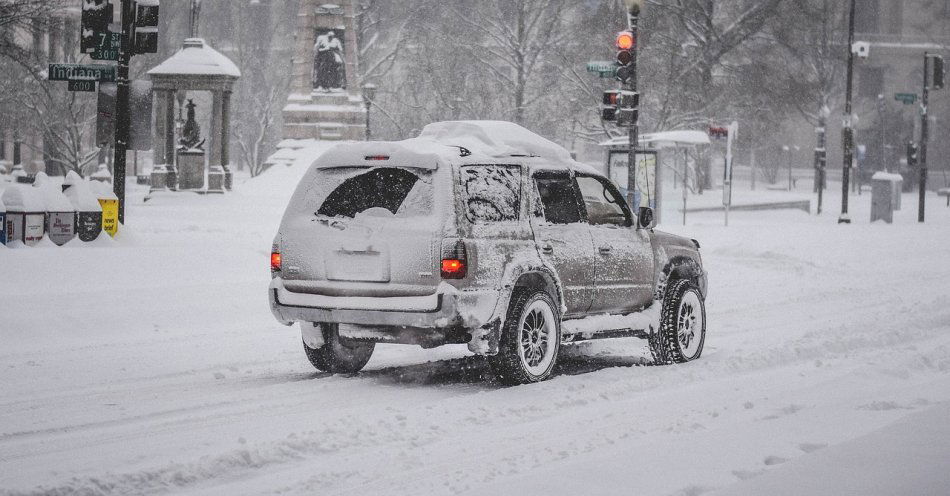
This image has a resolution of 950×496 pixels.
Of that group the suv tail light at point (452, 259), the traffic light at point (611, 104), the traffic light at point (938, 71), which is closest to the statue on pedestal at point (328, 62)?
the traffic light at point (938, 71)

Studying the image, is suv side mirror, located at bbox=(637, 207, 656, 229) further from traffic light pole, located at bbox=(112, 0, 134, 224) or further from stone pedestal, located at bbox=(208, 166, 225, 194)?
stone pedestal, located at bbox=(208, 166, 225, 194)

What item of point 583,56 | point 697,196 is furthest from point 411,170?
point 697,196

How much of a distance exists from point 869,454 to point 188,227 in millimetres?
18404

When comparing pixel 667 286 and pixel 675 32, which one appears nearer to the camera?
pixel 667 286

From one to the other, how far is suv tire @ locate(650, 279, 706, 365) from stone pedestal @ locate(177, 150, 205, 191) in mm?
27999

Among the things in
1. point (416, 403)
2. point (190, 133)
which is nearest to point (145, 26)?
point (416, 403)

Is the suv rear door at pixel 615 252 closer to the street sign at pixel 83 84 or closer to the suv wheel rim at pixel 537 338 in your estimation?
the suv wheel rim at pixel 537 338

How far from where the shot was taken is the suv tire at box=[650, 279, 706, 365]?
11023 millimetres

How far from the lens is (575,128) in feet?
166

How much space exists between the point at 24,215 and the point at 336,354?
6225 millimetres

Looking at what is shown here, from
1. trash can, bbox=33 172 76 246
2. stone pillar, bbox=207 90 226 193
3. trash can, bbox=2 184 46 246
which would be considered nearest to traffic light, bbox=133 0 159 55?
trash can, bbox=33 172 76 246

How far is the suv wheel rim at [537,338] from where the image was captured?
374 inches

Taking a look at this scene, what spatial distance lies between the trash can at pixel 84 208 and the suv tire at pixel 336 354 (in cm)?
659

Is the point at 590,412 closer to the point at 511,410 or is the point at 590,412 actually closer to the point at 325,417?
the point at 511,410
